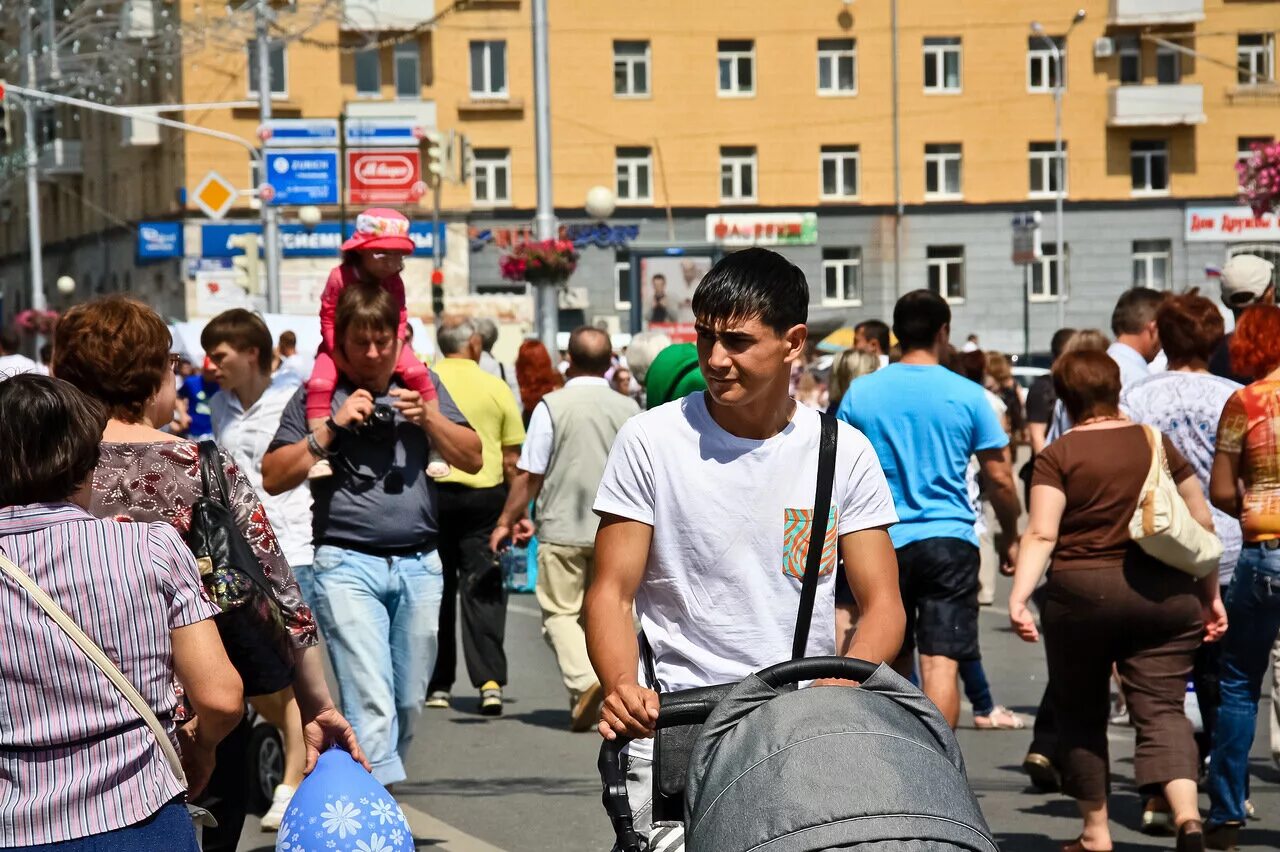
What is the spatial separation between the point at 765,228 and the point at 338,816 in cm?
4770

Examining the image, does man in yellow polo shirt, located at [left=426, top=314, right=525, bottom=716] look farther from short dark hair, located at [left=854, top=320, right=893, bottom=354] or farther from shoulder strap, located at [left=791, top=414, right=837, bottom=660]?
shoulder strap, located at [left=791, top=414, right=837, bottom=660]

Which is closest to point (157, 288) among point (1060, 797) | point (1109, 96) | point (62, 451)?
point (1109, 96)

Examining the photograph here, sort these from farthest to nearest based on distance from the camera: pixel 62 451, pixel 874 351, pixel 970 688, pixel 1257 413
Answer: pixel 874 351
pixel 970 688
pixel 1257 413
pixel 62 451

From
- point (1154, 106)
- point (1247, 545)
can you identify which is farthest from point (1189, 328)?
point (1154, 106)

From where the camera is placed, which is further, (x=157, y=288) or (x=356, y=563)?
(x=157, y=288)

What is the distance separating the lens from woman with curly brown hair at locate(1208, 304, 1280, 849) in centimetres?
695

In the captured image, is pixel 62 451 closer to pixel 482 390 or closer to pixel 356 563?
pixel 356 563

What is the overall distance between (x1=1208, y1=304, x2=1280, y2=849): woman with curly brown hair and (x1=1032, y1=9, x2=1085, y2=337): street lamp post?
147ft

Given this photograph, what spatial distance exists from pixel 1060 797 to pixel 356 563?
10.6 feet

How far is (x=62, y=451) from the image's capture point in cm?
366

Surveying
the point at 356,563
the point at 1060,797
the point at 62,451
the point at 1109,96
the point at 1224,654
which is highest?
the point at 1109,96

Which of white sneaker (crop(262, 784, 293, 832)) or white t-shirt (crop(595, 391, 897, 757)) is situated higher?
white t-shirt (crop(595, 391, 897, 757))

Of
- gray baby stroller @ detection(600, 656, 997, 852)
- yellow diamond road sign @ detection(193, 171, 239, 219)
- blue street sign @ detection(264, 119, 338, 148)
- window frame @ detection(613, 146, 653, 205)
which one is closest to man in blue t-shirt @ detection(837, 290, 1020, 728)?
gray baby stroller @ detection(600, 656, 997, 852)

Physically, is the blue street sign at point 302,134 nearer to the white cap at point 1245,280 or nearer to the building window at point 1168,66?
the white cap at point 1245,280
